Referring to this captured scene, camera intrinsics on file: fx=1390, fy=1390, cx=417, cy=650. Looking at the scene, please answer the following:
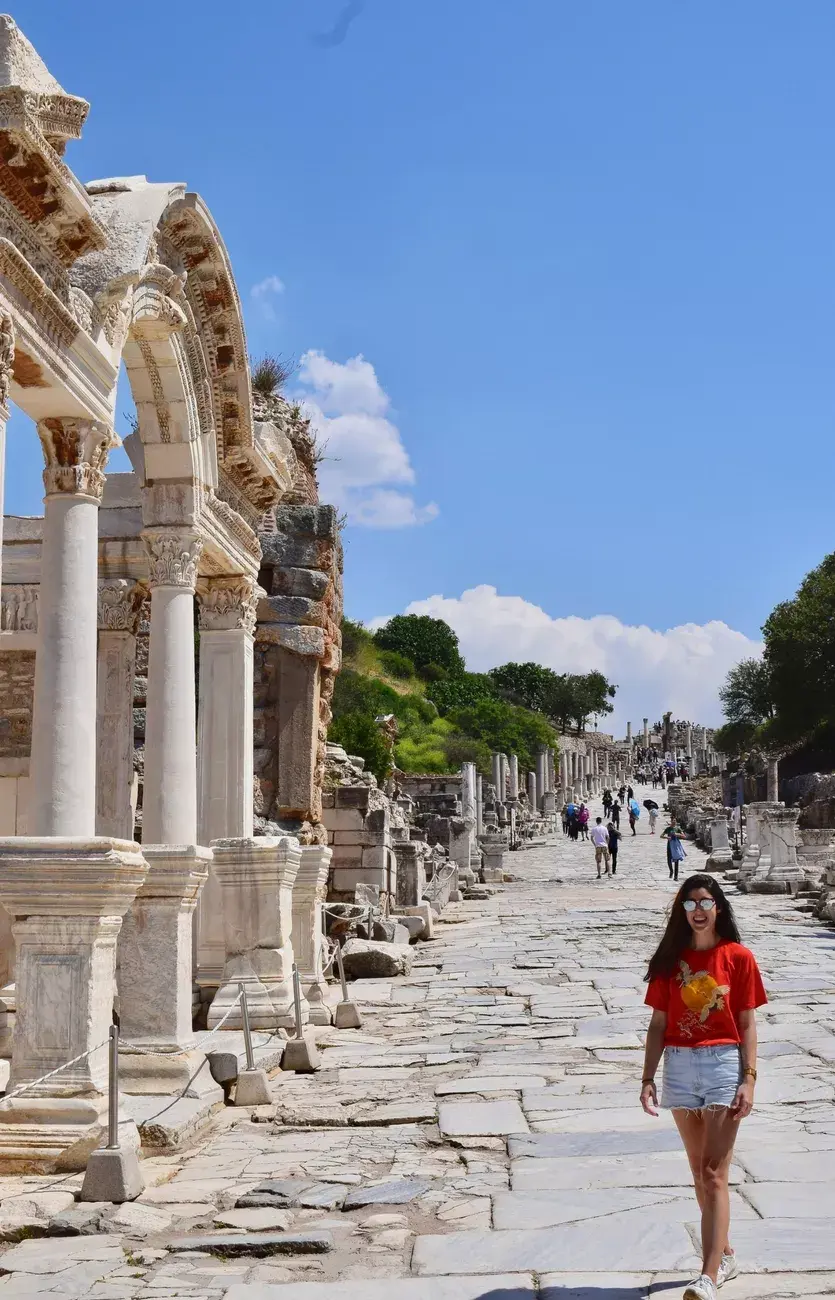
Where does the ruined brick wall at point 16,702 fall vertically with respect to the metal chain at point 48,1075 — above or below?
above

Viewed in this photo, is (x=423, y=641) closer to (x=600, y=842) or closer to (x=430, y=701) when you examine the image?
(x=430, y=701)

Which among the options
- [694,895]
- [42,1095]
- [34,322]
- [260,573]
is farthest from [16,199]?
[260,573]

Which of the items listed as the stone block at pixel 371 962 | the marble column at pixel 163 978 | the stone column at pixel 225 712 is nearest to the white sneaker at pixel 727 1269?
the marble column at pixel 163 978

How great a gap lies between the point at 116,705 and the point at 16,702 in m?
0.87

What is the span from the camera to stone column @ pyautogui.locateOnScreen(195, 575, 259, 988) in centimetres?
1234

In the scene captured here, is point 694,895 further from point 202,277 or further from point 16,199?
point 202,277

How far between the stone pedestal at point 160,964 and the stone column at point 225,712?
3.47 metres

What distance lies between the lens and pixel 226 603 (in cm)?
1271

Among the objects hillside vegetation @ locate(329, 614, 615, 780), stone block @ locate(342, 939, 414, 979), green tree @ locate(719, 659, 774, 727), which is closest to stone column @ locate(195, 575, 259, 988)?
stone block @ locate(342, 939, 414, 979)

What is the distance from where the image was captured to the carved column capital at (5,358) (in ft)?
23.6

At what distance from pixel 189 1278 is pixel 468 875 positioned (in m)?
26.5

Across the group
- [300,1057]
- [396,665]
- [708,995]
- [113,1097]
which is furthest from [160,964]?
[396,665]

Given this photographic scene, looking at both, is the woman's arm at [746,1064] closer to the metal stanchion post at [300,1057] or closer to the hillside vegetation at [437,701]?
the metal stanchion post at [300,1057]

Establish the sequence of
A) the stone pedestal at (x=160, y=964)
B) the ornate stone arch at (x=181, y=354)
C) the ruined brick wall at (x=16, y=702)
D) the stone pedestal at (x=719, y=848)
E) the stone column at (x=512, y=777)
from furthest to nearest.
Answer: the stone column at (x=512, y=777) → the stone pedestal at (x=719, y=848) → the ruined brick wall at (x=16, y=702) → the ornate stone arch at (x=181, y=354) → the stone pedestal at (x=160, y=964)
